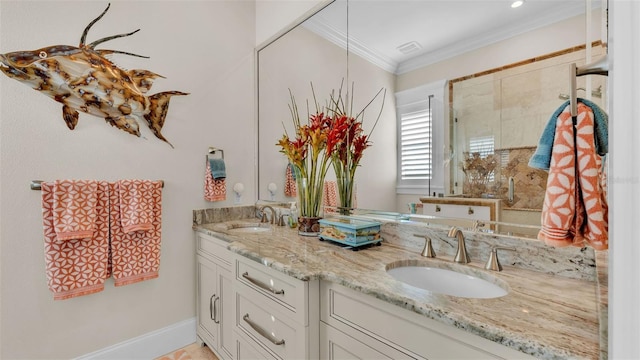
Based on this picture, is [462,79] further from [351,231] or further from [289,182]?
[289,182]

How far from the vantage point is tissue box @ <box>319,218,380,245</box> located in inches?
52.7

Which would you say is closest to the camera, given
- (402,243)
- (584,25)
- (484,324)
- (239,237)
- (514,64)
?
(484,324)

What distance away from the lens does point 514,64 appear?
1.03 meters

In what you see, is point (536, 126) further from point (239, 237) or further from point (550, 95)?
point (239, 237)

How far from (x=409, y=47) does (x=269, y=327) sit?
1.45 metres

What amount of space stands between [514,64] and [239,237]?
1543mm

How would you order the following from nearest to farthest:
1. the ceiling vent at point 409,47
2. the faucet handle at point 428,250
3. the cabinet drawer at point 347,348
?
the cabinet drawer at point 347,348, the faucet handle at point 428,250, the ceiling vent at point 409,47

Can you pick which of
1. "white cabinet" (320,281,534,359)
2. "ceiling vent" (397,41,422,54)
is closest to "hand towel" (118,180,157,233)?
"white cabinet" (320,281,534,359)

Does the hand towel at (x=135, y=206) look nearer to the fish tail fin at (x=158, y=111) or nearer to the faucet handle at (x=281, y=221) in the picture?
the fish tail fin at (x=158, y=111)

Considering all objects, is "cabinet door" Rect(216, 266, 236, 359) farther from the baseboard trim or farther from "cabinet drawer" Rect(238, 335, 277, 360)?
the baseboard trim

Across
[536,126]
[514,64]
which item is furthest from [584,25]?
[536,126]

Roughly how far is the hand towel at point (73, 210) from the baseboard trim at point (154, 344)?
2.52ft

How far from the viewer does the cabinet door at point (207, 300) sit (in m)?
1.76

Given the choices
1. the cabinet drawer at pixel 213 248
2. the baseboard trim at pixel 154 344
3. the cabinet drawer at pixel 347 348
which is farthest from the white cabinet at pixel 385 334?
the baseboard trim at pixel 154 344
